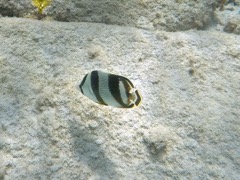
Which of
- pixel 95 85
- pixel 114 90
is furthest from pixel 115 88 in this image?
pixel 95 85

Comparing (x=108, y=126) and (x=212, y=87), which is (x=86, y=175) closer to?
(x=108, y=126)

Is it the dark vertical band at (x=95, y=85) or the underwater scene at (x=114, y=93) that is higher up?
the dark vertical band at (x=95, y=85)

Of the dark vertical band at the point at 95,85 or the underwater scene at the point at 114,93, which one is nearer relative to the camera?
the dark vertical band at the point at 95,85

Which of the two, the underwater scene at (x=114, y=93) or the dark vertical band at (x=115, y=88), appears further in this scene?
the underwater scene at (x=114, y=93)

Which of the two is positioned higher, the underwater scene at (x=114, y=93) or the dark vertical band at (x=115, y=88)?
the dark vertical band at (x=115, y=88)

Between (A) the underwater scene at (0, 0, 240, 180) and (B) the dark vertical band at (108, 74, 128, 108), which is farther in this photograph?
(A) the underwater scene at (0, 0, 240, 180)

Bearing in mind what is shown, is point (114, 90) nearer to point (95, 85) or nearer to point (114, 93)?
point (114, 93)

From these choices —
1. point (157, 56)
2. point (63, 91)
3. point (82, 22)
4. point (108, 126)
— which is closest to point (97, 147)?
point (108, 126)
